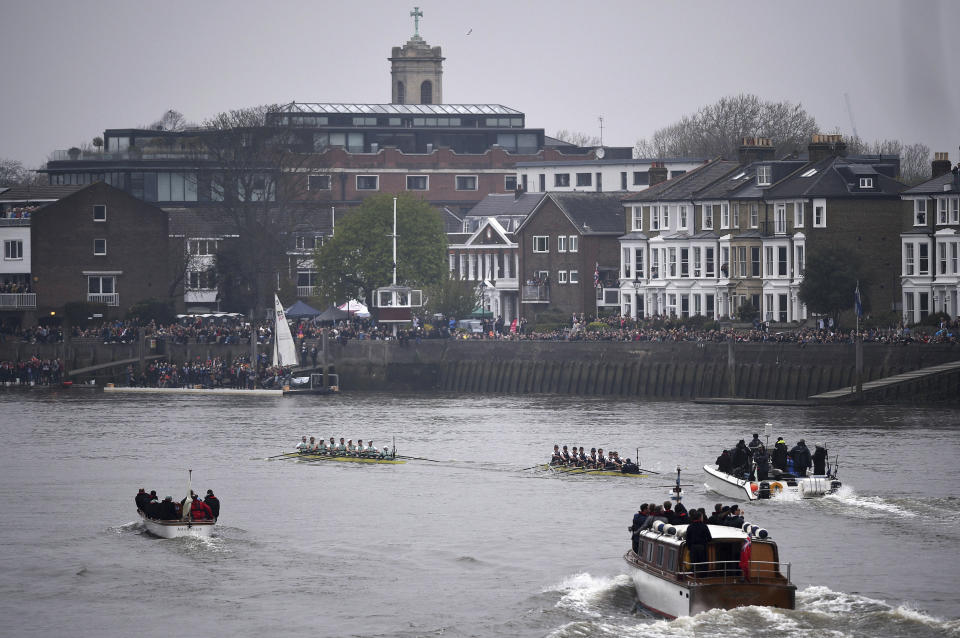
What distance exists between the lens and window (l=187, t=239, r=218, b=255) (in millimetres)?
138625

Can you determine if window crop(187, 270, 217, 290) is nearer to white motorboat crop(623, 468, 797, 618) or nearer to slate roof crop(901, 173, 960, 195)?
slate roof crop(901, 173, 960, 195)

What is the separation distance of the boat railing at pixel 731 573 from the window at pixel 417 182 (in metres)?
124

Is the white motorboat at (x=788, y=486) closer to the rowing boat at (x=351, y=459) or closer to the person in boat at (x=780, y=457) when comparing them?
the person in boat at (x=780, y=457)

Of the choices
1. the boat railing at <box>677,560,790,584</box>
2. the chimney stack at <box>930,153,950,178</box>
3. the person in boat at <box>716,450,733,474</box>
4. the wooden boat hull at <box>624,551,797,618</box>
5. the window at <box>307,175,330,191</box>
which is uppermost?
the window at <box>307,175,330,191</box>

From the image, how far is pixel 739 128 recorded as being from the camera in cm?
16462

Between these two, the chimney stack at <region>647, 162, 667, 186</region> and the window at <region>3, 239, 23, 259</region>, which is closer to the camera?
the window at <region>3, 239, 23, 259</region>

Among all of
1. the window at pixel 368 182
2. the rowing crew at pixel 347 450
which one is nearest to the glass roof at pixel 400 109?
the window at pixel 368 182

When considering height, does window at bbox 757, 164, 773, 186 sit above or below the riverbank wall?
above

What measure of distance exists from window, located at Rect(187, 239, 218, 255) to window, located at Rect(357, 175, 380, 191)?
24.7 meters

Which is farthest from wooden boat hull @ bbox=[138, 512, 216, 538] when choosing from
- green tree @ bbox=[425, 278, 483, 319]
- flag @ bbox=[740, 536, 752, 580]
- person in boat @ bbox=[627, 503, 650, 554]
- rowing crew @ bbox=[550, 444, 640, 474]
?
green tree @ bbox=[425, 278, 483, 319]

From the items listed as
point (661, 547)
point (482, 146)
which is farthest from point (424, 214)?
point (661, 547)

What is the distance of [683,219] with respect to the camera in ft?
380

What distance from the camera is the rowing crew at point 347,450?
7362cm

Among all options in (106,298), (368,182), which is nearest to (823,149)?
(106,298)
